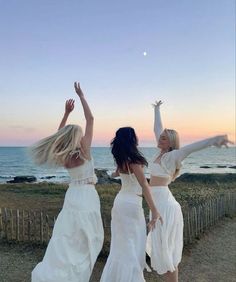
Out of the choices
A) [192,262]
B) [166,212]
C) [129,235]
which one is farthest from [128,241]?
[192,262]

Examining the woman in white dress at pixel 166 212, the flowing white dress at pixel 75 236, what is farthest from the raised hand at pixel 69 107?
the woman in white dress at pixel 166 212

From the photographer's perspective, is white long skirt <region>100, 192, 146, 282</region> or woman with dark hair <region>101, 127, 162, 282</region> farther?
white long skirt <region>100, 192, 146, 282</region>

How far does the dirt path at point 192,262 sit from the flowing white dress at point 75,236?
2.50 meters

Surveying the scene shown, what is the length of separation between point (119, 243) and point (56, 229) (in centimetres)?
86

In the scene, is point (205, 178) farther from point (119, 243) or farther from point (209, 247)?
point (119, 243)

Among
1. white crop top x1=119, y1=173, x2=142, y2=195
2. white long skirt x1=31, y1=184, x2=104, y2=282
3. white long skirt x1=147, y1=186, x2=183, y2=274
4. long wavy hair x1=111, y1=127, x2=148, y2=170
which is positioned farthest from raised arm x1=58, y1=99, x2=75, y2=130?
white long skirt x1=147, y1=186, x2=183, y2=274

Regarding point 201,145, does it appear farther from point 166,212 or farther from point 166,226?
point 166,226

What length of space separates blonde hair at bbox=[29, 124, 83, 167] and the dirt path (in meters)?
3.43

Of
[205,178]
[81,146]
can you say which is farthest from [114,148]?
[205,178]

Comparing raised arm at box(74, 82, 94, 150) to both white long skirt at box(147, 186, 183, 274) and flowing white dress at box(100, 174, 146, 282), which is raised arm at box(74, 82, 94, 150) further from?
white long skirt at box(147, 186, 183, 274)

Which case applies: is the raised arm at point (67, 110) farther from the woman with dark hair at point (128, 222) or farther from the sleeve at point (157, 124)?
the sleeve at point (157, 124)

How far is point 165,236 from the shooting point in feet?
17.9

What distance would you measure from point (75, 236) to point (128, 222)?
2.43 feet

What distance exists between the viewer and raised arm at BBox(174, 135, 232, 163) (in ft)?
15.1
